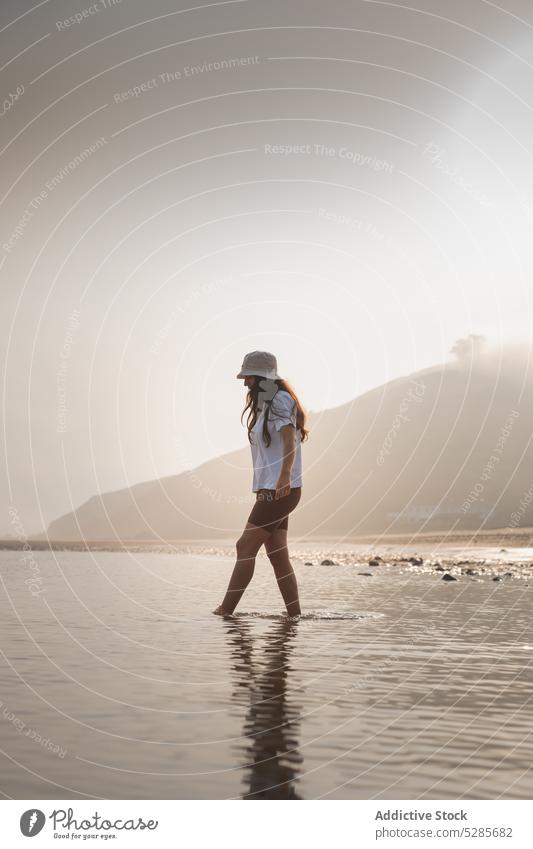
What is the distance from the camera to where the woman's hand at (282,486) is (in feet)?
47.4

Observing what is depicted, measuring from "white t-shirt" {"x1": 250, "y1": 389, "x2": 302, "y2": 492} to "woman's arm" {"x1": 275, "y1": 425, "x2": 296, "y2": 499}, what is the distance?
12 centimetres

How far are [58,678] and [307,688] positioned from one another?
266cm

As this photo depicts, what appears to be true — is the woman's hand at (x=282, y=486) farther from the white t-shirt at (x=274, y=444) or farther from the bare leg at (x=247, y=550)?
the bare leg at (x=247, y=550)

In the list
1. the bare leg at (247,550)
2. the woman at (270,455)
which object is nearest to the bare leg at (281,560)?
the woman at (270,455)

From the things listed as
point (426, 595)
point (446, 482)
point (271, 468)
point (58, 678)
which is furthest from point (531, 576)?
point (446, 482)

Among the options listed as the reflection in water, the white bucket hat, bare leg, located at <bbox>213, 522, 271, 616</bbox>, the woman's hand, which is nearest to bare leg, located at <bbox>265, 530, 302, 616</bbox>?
bare leg, located at <bbox>213, 522, 271, 616</bbox>

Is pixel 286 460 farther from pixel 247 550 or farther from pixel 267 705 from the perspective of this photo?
pixel 267 705

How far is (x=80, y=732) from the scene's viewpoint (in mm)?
7738

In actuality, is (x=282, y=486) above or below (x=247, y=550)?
above

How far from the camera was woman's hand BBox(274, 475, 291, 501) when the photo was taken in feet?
47.4

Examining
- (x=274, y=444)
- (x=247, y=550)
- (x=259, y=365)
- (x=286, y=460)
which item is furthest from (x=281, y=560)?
(x=259, y=365)

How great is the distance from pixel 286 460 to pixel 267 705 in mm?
5993

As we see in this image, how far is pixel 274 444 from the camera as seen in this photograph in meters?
14.8

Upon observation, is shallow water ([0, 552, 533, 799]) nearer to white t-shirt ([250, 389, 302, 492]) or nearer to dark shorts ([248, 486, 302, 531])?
dark shorts ([248, 486, 302, 531])
